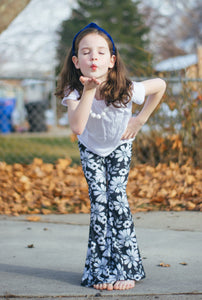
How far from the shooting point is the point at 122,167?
8.72 ft

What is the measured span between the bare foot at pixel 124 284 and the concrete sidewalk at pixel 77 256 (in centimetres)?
3

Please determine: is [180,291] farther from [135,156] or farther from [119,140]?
[135,156]

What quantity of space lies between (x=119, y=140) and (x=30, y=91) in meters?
28.3

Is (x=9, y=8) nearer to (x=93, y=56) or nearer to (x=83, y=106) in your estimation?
(x=93, y=56)

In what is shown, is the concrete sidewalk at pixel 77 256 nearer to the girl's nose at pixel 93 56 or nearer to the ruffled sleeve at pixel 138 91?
the ruffled sleeve at pixel 138 91

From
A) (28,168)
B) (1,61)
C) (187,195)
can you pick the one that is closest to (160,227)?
(187,195)

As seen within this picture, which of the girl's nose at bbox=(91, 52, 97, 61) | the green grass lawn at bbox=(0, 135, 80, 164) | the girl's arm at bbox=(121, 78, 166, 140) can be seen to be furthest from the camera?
the green grass lawn at bbox=(0, 135, 80, 164)

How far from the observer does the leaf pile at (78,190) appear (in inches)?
189

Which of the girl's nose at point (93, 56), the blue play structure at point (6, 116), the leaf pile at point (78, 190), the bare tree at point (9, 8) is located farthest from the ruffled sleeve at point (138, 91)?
the blue play structure at point (6, 116)

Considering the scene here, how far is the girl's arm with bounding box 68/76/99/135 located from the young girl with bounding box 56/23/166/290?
0.58 ft

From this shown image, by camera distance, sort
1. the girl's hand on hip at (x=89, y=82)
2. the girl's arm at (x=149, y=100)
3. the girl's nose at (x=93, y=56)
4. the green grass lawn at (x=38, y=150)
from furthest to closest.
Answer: the green grass lawn at (x=38, y=150), the girl's arm at (x=149, y=100), the girl's nose at (x=93, y=56), the girl's hand on hip at (x=89, y=82)

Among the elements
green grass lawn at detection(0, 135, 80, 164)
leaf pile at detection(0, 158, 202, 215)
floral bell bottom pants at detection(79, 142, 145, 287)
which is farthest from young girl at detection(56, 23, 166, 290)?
green grass lawn at detection(0, 135, 80, 164)

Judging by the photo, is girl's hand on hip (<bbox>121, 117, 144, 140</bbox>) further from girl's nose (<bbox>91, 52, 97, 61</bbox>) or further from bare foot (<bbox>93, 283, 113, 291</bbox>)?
bare foot (<bbox>93, 283, 113, 291</bbox>)

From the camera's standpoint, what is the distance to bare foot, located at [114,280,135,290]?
Answer: 258 cm
